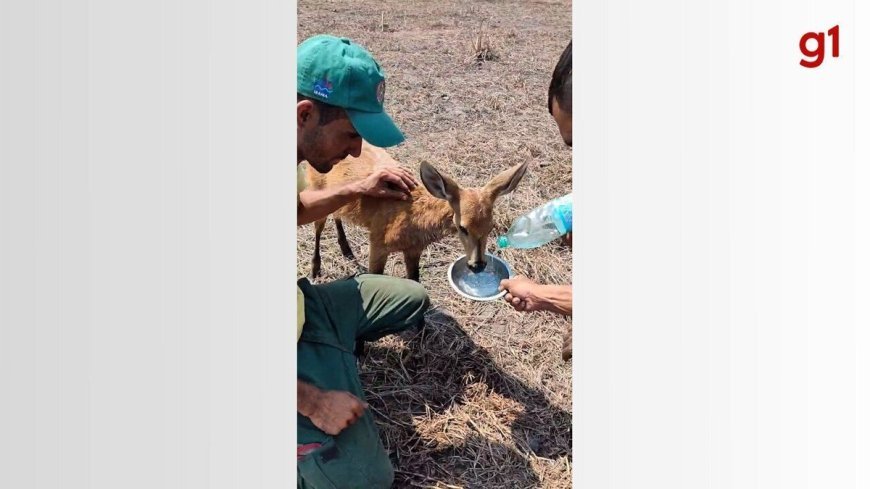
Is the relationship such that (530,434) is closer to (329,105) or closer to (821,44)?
(329,105)

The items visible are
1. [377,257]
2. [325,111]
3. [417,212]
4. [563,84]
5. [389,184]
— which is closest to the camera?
[563,84]

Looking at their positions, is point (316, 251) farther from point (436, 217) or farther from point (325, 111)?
point (325, 111)

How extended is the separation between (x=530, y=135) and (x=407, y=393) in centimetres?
384

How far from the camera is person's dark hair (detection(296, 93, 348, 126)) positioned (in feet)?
Answer: 11.0

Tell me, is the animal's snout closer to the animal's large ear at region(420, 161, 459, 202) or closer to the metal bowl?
the metal bowl

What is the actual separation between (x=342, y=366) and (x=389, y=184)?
167cm

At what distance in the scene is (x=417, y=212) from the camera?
5.20 meters

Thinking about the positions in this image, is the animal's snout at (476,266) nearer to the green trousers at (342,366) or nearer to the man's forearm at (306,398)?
the green trousers at (342,366)

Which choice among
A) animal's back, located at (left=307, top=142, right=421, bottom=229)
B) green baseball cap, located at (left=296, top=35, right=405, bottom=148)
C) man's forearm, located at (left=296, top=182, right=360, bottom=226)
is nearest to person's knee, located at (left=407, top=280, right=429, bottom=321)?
man's forearm, located at (left=296, top=182, right=360, bottom=226)

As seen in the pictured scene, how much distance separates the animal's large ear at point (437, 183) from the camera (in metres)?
4.71

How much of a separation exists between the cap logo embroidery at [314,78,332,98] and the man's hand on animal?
1414mm

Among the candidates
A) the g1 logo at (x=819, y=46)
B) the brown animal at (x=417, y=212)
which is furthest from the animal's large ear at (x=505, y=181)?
the g1 logo at (x=819, y=46)

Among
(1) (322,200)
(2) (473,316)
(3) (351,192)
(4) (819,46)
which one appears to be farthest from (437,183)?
(4) (819,46)

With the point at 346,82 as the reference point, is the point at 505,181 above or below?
below
